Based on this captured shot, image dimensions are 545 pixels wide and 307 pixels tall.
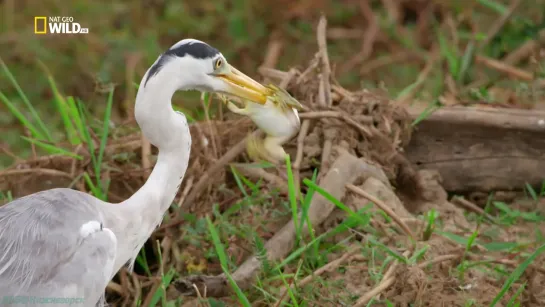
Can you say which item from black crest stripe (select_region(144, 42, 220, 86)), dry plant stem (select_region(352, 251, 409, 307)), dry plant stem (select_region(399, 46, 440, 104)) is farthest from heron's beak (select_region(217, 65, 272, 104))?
dry plant stem (select_region(399, 46, 440, 104))

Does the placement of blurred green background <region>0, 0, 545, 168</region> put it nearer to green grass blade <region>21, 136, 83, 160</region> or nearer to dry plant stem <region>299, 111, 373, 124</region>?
green grass blade <region>21, 136, 83, 160</region>

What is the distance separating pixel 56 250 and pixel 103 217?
18cm

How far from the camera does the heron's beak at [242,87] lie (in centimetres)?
270

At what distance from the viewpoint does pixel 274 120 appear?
292cm

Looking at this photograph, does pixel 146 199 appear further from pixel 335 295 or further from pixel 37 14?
pixel 37 14

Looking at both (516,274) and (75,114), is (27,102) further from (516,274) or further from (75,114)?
(516,274)

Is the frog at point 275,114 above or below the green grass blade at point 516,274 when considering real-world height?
above

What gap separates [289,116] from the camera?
294 cm

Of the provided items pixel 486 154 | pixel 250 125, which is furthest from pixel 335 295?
pixel 486 154

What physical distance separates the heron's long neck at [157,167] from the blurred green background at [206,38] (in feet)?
10.4

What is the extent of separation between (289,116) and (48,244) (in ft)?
2.98

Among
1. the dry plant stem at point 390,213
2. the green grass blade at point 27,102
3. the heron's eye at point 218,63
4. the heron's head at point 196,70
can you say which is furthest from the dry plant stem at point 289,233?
the green grass blade at point 27,102

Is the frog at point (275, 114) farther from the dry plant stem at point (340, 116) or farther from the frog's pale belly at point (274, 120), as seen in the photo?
the dry plant stem at point (340, 116)

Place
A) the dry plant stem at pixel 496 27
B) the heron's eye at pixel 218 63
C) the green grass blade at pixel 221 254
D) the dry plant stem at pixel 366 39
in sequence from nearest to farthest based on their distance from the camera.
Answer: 1. the heron's eye at pixel 218 63
2. the green grass blade at pixel 221 254
3. the dry plant stem at pixel 496 27
4. the dry plant stem at pixel 366 39
